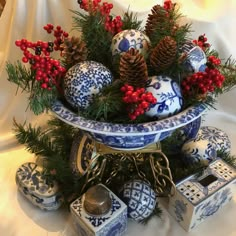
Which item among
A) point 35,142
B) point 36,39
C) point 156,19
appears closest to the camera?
point 156,19

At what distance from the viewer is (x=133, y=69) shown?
A: 0.52 m

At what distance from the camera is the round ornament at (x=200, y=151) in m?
0.71

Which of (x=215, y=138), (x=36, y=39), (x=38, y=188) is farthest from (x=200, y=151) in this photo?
(x=36, y=39)

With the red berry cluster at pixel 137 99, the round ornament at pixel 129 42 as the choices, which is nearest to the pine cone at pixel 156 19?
the round ornament at pixel 129 42

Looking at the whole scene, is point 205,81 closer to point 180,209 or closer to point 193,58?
point 193,58

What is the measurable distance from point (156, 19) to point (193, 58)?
10cm

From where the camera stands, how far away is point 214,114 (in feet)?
3.01

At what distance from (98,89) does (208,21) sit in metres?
0.40

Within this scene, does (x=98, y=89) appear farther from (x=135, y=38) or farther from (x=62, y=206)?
(x=62, y=206)

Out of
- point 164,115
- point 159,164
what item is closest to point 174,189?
point 159,164

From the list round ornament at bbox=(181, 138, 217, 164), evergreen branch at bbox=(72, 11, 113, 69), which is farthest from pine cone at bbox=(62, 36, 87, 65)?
round ornament at bbox=(181, 138, 217, 164)

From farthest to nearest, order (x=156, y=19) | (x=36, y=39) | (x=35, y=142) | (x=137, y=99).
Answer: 1. (x=36, y=39)
2. (x=35, y=142)
3. (x=156, y=19)
4. (x=137, y=99)

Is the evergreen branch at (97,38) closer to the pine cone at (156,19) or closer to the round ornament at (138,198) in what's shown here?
the pine cone at (156,19)

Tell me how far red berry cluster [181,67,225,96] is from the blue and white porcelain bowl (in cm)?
2
